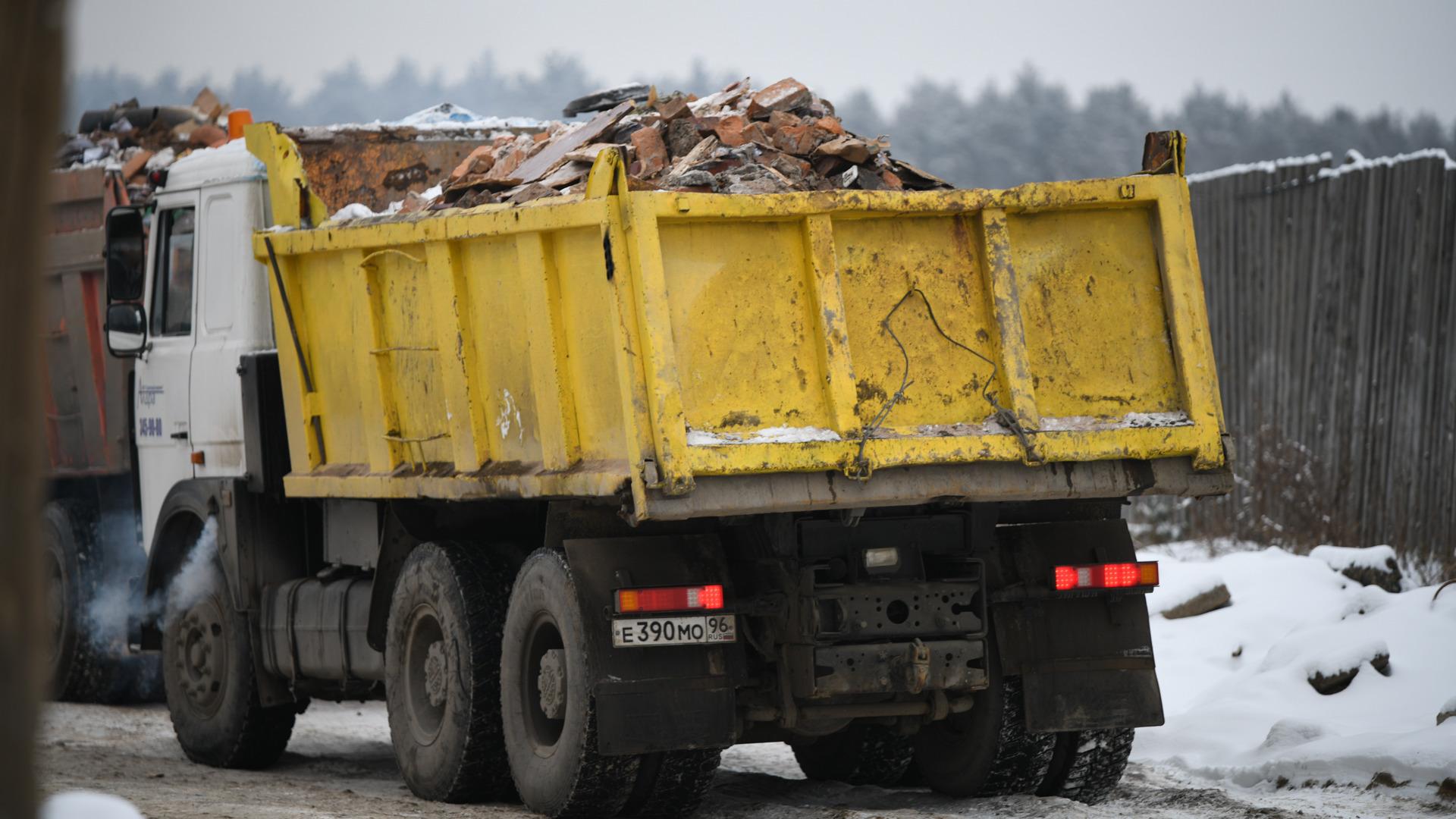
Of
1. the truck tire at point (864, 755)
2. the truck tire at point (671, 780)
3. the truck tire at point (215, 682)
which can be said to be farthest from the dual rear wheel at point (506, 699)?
the truck tire at point (215, 682)

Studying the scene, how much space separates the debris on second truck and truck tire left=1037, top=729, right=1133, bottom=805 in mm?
2236

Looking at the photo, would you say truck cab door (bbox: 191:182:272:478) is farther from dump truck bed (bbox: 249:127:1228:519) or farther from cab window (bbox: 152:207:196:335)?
dump truck bed (bbox: 249:127:1228:519)

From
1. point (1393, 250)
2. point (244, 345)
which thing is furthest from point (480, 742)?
point (1393, 250)

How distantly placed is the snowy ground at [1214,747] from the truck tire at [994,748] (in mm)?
107

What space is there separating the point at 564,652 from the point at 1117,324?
230 centimetres

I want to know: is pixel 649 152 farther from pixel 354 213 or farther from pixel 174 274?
pixel 174 274

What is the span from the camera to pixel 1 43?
255cm

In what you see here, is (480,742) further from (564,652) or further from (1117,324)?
(1117,324)

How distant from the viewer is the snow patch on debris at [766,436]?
5859mm

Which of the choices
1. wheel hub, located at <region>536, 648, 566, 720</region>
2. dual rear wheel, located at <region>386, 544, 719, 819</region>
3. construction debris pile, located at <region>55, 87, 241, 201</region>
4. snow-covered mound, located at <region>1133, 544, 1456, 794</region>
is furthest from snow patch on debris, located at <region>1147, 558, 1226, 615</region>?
construction debris pile, located at <region>55, 87, 241, 201</region>

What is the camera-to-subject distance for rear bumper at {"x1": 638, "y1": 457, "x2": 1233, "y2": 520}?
5.83 metres

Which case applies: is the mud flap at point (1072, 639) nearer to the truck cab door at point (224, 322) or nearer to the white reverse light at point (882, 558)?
the white reverse light at point (882, 558)

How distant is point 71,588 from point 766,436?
21.7 feet

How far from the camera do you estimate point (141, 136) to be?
515 inches
